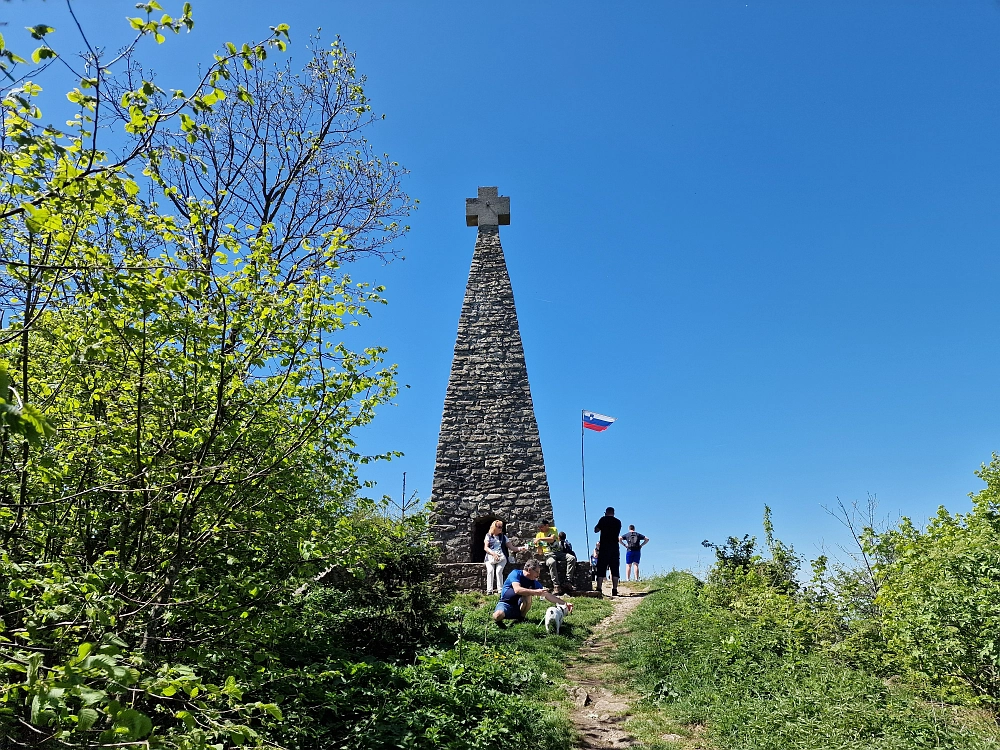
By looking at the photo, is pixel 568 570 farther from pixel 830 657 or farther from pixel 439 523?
pixel 830 657

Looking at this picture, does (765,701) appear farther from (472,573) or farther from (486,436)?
(486,436)

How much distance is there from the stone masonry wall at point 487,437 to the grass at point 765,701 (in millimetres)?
7403

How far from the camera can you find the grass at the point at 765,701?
496cm

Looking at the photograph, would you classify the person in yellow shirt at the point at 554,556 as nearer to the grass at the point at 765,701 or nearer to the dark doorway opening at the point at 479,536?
the dark doorway opening at the point at 479,536

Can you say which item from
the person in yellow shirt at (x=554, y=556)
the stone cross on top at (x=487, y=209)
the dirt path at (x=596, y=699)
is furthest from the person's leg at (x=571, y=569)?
the stone cross on top at (x=487, y=209)

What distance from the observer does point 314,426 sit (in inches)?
179

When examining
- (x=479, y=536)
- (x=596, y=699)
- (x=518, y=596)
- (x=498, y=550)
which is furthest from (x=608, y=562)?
(x=596, y=699)

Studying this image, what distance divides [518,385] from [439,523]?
3911 mm

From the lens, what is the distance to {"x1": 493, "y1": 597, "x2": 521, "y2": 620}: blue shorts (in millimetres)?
9375

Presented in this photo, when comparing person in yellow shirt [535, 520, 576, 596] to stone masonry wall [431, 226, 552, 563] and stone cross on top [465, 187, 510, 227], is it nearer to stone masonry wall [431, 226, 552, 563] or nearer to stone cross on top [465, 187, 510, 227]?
stone masonry wall [431, 226, 552, 563]

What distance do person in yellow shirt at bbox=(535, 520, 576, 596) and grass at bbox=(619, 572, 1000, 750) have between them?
4964 mm

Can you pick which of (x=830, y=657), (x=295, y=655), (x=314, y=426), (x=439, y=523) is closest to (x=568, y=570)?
(x=439, y=523)

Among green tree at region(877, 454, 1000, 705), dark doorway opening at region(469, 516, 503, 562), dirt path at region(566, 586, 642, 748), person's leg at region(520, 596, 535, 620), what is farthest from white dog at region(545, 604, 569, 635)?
dark doorway opening at region(469, 516, 503, 562)

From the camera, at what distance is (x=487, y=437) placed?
16453mm
